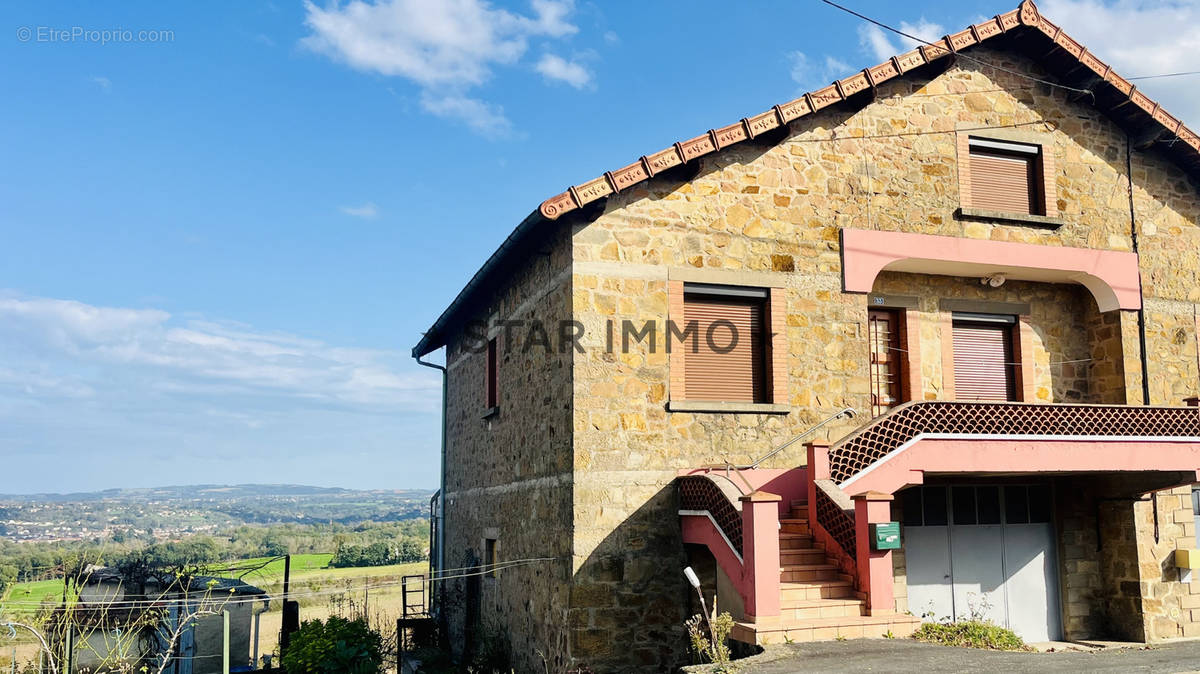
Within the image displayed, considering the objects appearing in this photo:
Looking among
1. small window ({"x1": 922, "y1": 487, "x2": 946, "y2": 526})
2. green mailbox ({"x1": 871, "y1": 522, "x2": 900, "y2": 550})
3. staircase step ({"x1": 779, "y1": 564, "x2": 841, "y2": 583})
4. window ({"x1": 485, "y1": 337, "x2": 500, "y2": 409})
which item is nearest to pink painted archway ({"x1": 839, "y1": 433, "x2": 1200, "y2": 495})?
green mailbox ({"x1": 871, "y1": 522, "x2": 900, "y2": 550})

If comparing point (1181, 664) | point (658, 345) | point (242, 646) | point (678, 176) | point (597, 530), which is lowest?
point (242, 646)

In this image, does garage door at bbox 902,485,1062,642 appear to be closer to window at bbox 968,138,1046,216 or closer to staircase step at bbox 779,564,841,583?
staircase step at bbox 779,564,841,583

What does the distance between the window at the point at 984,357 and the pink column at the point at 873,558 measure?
4.88 m

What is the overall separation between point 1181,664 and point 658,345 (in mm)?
6709

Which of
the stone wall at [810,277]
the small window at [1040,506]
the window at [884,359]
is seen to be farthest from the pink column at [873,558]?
the small window at [1040,506]

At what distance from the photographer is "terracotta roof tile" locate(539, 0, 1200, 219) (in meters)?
12.2

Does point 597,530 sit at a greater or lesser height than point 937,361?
lesser

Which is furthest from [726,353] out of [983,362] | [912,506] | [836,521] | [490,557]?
[490,557]

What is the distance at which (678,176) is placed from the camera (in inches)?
511

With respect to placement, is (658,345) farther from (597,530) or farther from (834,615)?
(834,615)

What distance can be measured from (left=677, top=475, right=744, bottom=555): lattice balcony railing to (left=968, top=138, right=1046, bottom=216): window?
6378mm

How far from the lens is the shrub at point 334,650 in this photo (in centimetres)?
1422

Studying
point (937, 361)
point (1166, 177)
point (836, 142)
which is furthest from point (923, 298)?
point (1166, 177)

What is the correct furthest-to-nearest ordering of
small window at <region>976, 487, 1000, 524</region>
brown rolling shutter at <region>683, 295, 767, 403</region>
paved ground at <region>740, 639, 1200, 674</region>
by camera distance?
small window at <region>976, 487, 1000, 524</region> → brown rolling shutter at <region>683, 295, 767, 403</region> → paved ground at <region>740, 639, 1200, 674</region>
